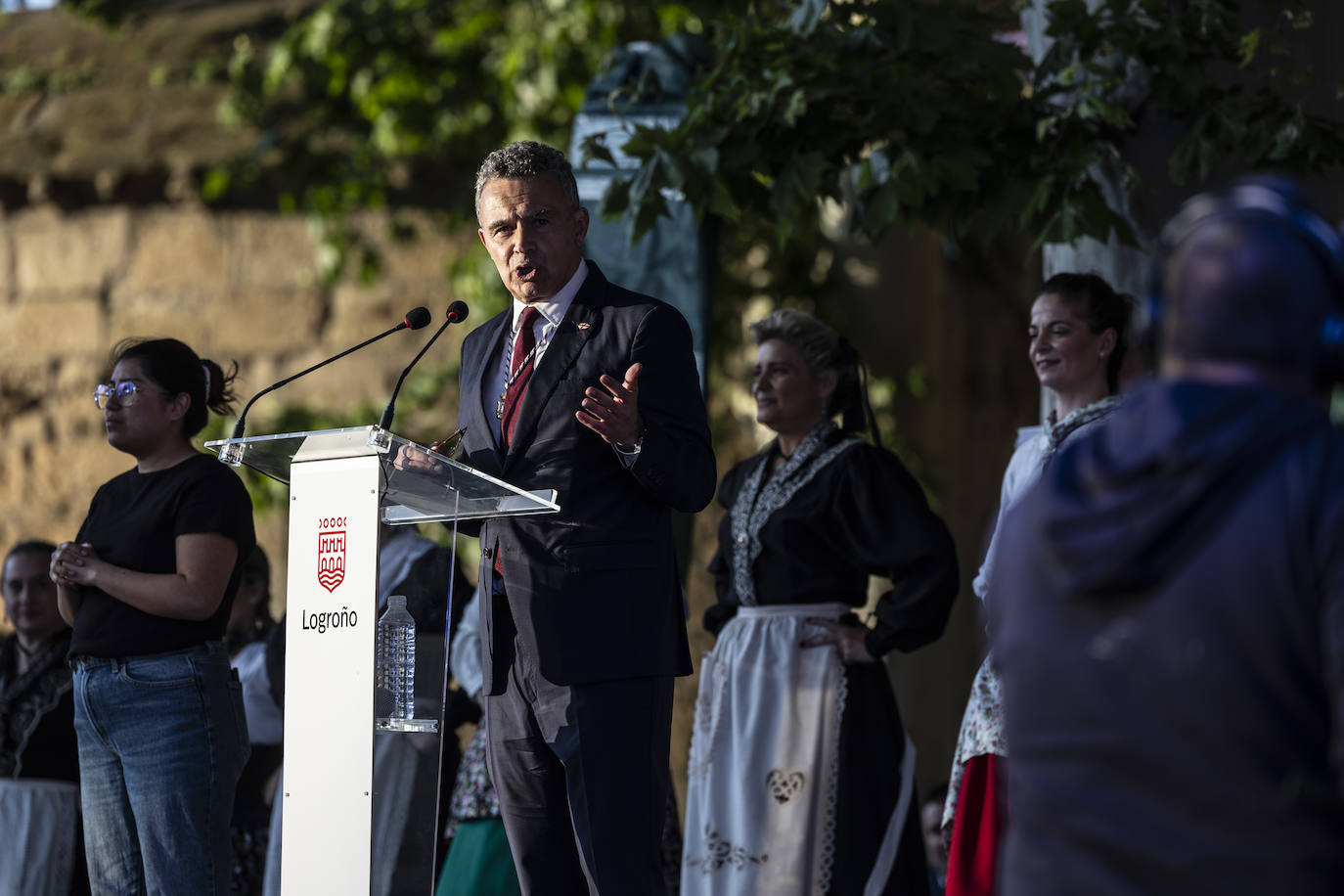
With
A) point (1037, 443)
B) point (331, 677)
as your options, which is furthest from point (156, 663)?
point (1037, 443)

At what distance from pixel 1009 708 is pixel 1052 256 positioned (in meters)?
3.37

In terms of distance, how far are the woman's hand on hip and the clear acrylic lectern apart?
4.82ft

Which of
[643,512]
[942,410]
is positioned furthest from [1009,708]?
[942,410]

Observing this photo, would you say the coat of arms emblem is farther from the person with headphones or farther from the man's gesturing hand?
the person with headphones

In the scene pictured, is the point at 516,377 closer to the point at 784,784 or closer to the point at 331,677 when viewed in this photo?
the point at 331,677

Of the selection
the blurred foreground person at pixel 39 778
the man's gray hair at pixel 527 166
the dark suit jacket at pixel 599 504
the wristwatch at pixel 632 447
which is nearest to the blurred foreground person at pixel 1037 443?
the dark suit jacket at pixel 599 504

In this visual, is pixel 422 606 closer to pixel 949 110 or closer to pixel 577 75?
pixel 949 110

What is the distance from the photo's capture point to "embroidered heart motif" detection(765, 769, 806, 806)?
4.17 metres

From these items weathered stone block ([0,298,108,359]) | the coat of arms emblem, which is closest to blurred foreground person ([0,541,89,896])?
the coat of arms emblem

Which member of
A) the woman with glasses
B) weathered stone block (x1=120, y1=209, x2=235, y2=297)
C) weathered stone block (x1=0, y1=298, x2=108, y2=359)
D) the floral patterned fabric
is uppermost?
weathered stone block (x1=120, y1=209, x2=235, y2=297)

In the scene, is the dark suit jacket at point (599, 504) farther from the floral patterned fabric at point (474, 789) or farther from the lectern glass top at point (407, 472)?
the floral patterned fabric at point (474, 789)

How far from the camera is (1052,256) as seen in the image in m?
4.85

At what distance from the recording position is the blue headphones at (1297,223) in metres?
1.57

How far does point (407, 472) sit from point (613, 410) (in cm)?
41
